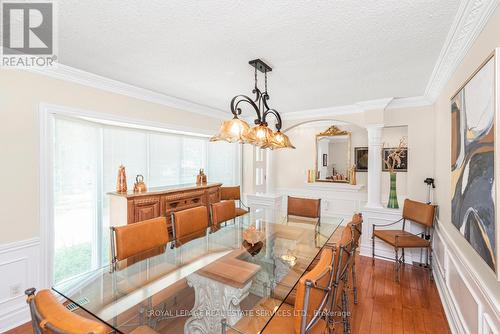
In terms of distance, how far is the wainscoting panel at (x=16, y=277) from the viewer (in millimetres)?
1973

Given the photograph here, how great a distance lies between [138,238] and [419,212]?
11.2ft

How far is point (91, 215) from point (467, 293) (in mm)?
3944

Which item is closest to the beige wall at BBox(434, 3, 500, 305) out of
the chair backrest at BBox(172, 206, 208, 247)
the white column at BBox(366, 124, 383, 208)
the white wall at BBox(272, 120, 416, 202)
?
the white column at BBox(366, 124, 383, 208)

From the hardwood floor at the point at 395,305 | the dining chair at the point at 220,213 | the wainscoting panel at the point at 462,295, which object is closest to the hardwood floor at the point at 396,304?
the hardwood floor at the point at 395,305

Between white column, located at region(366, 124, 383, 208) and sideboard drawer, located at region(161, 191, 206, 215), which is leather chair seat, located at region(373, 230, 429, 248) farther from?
sideboard drawer, located at region(161, 191, 206, 215)

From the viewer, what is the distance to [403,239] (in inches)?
115

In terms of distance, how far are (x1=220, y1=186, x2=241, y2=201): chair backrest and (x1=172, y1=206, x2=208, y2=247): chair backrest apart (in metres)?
1.49

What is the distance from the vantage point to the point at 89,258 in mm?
2982

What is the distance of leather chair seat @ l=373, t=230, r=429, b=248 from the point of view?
2.83 m

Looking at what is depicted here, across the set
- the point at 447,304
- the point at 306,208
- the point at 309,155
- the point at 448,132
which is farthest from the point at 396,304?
the point at 309,155

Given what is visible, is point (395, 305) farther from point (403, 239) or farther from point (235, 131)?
point (235, 131)

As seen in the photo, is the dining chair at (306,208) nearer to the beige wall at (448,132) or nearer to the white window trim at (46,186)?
the beige wall at (448,132)

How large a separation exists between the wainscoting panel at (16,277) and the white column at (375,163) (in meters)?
4.20

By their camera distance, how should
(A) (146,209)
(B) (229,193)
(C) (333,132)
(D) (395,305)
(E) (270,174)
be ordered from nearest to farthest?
(D) (395,305) → (A) (146,209) → (B) (229,193) → (E) (270,174) → (C) (333,132)
